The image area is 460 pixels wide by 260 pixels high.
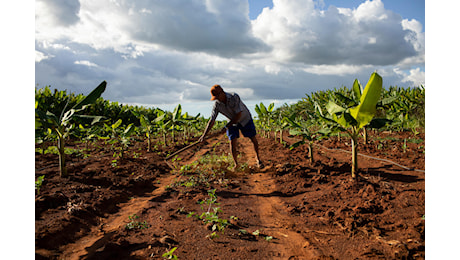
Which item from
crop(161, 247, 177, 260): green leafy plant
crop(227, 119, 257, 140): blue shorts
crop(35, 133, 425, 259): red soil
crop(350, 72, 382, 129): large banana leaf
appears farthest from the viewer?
crop(227, 119, 257, 140): blue shorts

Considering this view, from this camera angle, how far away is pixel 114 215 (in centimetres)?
316

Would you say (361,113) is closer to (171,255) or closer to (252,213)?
(252,213)

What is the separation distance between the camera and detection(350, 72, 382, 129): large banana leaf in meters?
3.13

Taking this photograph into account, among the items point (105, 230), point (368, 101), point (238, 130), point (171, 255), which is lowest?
point (105, 230)

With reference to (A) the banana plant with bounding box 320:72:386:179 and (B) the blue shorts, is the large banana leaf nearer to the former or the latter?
(A) the banana plant with bounding box 320:72:386:179

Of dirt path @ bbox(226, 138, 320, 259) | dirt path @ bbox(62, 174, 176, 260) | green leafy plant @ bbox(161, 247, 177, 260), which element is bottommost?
dirt path @ bbox(62, 174, 176, 260)

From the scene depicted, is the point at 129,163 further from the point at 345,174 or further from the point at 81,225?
the point at 345,174

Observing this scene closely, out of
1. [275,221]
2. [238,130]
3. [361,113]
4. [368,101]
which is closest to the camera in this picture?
[275,221]

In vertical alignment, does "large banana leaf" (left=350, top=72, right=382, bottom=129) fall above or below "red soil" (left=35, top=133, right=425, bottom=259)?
above

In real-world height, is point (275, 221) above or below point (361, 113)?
below

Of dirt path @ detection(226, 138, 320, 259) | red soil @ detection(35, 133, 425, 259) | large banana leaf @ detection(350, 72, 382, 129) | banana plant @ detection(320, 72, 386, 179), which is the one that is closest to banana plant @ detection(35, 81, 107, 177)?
red soil @ detection(35, 133, 425, 259)

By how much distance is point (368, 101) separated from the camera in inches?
127

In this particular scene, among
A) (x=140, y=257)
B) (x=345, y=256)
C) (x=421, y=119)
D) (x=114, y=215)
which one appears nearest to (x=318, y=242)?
(x=345, y=256)

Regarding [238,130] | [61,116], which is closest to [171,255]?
[61,116]
